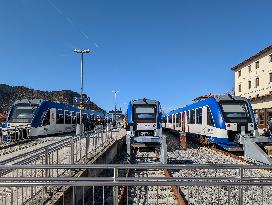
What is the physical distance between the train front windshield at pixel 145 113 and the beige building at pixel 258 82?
16.3m

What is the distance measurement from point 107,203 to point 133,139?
28.0 ft

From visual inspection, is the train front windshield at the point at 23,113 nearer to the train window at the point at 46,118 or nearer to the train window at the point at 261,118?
the train window at the point at 46,118

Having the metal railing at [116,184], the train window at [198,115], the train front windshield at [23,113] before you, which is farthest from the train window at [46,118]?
the metal railing at [116,184]

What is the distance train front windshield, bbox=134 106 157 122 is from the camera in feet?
68.8

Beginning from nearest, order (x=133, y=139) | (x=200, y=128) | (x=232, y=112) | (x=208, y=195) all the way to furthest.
Answer: 1. (x=208, y=195)
2. (x=133, y=139)
3. (x=232, y=112)
4. (x=200, y=128)

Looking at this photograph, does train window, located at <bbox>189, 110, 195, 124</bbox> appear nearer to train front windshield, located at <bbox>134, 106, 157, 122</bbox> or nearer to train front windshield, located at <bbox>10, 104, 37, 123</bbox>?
train front windshield, located at <bbox>134, 106, 157, 122</bbox>

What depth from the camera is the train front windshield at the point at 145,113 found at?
2097cm

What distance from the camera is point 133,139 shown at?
17.9m

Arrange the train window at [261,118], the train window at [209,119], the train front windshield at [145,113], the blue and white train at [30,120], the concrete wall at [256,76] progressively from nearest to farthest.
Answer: the train front windshield at [145,113] < the train window at [209,119] < the blue and white train at [30,120] < the train window at [261,118] < the concrete wall at [256,76]

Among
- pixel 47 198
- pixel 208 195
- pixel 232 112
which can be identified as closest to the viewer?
pixel 47 198

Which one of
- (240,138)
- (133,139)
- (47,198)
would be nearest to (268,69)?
(240,138)

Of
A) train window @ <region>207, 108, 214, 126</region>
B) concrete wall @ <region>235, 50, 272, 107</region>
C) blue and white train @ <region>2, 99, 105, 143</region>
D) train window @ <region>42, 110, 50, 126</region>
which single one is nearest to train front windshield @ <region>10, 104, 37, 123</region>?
blue and white train @ <region>2, 99, 105, 143</region>

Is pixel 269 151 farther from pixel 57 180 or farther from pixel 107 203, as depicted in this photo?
pixel 57 180

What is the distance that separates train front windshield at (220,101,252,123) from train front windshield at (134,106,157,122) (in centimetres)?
414
